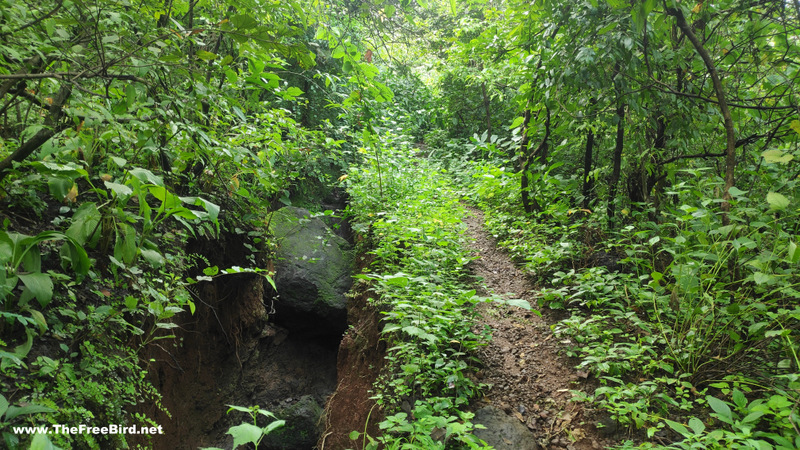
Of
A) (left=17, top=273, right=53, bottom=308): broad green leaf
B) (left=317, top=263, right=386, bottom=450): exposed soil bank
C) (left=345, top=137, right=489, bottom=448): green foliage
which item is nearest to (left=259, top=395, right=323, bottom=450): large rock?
(left=317, top=263, right=386, bottom=450): exposed soil bank

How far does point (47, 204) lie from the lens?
8.27 feet

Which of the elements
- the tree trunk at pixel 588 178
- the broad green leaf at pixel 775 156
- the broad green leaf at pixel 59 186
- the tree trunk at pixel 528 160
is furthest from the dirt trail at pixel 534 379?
the broad green leaf at pixel 59 186

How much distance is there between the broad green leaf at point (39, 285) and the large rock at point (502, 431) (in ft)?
7.99

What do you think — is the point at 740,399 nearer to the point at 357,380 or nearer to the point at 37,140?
the point at 357,380

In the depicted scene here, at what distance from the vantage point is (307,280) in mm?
5828

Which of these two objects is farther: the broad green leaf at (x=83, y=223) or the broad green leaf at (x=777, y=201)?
the broad green leaf at (x=777, y=201)

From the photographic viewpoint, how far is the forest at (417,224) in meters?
1.94

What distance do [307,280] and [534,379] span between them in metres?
3.69

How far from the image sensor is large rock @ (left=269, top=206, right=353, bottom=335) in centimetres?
577

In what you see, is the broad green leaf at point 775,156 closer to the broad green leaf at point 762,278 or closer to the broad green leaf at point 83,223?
the broad green leaf at point 762,278

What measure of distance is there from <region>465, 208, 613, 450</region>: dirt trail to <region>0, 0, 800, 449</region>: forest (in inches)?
1.9

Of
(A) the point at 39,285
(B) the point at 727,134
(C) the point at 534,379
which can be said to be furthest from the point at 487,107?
(A) the point at 39,285

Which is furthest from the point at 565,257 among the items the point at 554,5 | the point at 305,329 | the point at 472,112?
the point at 472,112

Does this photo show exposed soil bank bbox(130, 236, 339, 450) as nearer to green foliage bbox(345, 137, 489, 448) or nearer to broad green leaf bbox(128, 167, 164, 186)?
green foliage bbox(345, 137, 489, 448)
